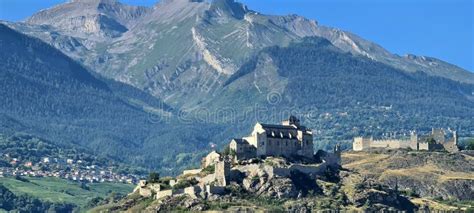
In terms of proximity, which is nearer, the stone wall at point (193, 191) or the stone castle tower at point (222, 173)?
the stone wall at point (193, 191)

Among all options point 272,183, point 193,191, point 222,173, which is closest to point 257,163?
point 272,183

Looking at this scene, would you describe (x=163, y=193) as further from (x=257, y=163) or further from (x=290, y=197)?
(x=290, y=197)

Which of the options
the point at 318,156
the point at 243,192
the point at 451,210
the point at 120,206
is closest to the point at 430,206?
the point at 451,210

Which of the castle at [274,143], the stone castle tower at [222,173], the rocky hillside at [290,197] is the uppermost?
the castle at [274,143]

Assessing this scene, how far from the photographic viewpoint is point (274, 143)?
18800 centimetres

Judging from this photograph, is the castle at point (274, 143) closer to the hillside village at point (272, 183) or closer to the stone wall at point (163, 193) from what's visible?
the hillside village at point (272, 183)

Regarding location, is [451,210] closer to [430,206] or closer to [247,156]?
[430,206]

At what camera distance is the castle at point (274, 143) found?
18675cm

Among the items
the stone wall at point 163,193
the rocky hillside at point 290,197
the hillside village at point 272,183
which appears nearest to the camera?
the rocky hillside at point 290,197

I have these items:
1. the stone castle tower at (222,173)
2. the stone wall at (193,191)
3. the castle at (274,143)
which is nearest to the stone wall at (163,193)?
the stone wall at (193,191)

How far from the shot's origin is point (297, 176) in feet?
602

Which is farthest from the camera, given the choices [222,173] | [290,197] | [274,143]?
[274,143]

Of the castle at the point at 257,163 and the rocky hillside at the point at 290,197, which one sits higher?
the castle at the point at 257,163

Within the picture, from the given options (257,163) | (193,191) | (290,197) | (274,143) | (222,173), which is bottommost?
(290,197)
